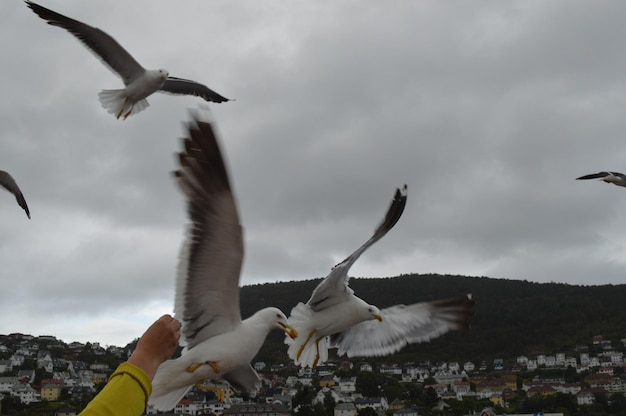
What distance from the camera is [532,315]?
142 m

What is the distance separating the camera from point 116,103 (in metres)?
11.8

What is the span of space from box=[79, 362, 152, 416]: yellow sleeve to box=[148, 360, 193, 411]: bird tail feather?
2931 millimetres

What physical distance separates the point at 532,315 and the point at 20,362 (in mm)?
91469

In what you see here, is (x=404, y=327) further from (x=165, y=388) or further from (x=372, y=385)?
(x=372, y=385)

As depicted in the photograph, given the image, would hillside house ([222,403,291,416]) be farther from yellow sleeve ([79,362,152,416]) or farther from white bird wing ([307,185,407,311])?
yellow sleeve ([79,362,152,416])

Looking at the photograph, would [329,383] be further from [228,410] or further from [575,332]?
[575,332]

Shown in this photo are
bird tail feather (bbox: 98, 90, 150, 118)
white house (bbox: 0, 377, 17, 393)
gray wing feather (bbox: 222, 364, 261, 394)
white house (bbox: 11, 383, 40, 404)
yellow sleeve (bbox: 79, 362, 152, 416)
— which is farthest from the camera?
Result: white house (bbox: 0, 377, 17, 393)

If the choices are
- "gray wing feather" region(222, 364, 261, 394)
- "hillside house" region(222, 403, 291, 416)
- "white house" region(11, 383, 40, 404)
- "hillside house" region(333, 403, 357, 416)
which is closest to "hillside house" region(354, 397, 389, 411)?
"hillside house" region(333, 403, 357, 416)

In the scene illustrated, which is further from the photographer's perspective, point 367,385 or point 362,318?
point 367,385

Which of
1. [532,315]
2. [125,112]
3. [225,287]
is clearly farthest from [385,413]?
[225,287]

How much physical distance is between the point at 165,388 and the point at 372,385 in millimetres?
111606

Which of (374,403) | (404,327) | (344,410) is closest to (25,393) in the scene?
(344,410)

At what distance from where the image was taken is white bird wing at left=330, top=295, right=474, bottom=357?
303 inches

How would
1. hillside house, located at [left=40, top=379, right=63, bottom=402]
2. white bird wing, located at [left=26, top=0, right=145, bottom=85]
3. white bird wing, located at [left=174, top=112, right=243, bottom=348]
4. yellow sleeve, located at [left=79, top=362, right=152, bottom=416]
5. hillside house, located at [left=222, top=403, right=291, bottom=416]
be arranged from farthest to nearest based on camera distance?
hillside house, located at [left=40, top=379, right=63, bottom=402]
hillside house, located at [left=222, top=403, right=291, bottom=416]
white bird wing, located at [left=26, top=0, right=145, bottom=85]
white bird wing, located at [left=174, top=112, right=243, bottom=348]
yellow sleeve, located at [left=79, top=362, right=152, bottom=416]
